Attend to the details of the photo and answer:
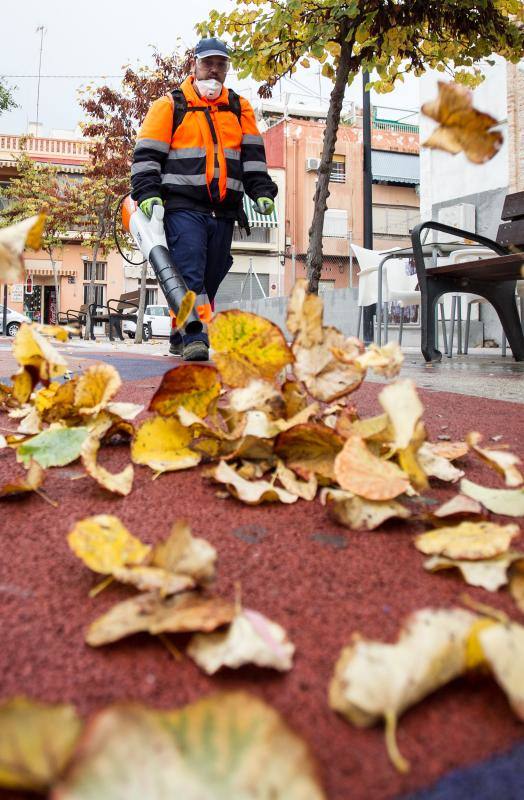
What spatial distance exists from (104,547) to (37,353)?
82cm

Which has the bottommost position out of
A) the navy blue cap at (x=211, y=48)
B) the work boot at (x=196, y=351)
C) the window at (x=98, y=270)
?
the work boot at (x=196, y=351)

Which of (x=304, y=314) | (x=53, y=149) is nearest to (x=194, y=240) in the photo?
(x=304, y=314)

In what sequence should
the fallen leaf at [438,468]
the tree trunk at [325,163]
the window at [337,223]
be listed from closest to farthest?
1. the fallen leaf at [438,468]
2. the tree trunk at [325,163]
3. the window at [337,223]

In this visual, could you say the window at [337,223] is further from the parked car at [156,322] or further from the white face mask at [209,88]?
the white face mask at [209,88]

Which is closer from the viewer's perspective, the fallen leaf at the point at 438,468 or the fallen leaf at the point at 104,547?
the fallen leaf at the point at 104,547

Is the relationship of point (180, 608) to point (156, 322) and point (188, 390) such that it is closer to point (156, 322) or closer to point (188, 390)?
point (188, 390)

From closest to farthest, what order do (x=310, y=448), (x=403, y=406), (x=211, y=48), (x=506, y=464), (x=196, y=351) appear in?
(x=403, y=406)
(x=506, y=464)
(x=310, y=448)
(x=196, y=351)
(x=211, y=48)

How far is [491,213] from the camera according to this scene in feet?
34.8

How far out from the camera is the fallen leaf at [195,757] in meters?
0.47

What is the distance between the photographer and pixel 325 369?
55.0 inches

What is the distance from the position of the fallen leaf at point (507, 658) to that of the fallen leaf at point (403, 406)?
0.44 meters

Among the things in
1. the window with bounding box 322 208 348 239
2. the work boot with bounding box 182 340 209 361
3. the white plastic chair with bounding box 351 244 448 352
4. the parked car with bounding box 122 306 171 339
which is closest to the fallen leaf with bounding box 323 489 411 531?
the work boot with bounding box 182 340 209 361

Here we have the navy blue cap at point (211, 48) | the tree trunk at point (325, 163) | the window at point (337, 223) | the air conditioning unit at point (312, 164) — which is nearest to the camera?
the navy blue cap at point (211, 48)

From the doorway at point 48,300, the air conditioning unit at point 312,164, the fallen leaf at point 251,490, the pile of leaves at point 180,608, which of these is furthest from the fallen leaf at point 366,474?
the doorway at point 48,300
